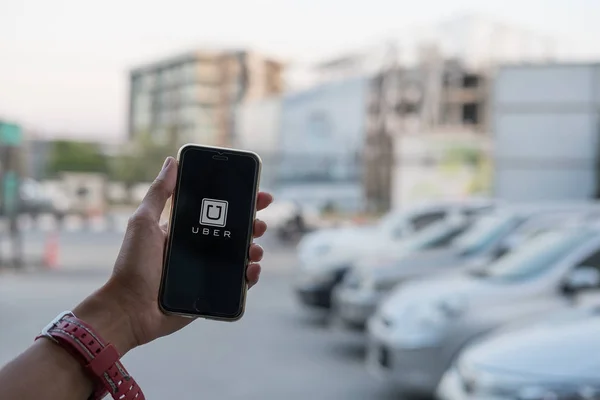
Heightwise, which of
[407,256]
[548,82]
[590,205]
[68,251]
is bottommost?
[68,251]

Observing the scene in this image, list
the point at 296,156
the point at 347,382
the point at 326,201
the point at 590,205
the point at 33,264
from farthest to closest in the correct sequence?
1. the point at 296,156
2. the point at 326,201
3. the point at 33,264
4. the point at 590,205
5. the point at 347,382

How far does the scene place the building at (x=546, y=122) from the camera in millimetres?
14203

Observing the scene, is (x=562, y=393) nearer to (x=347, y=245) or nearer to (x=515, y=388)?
(x=515, y=388)

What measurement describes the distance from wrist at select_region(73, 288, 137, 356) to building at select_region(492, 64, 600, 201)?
13.6 metres

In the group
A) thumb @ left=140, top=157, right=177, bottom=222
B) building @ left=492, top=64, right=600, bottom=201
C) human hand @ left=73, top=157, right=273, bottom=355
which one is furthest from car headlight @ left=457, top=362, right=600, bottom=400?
building @ left=492, top=64, right=600, bottom=201

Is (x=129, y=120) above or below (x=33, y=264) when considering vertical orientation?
above

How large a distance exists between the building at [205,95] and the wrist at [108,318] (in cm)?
4094

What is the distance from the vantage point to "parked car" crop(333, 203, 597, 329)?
736 centimetres

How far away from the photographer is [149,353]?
7.09 meters

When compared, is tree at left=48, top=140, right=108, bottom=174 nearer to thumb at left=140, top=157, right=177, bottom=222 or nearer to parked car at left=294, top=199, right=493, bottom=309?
parked car at left=294, top=199, right=493, bottom=309

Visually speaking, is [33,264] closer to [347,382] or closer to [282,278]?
[282,278]

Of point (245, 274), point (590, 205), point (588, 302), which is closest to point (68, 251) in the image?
point (590, 205)

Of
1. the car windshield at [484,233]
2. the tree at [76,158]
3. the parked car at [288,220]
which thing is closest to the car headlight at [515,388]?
the car windshield at [484,233]

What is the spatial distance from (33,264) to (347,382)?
10.4 metres
